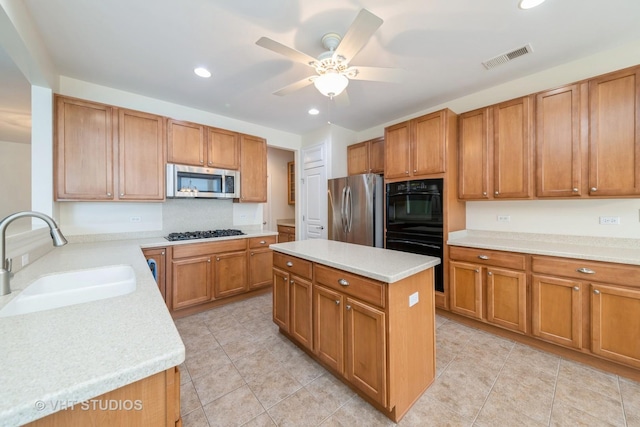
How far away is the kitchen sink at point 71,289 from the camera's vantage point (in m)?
1.15

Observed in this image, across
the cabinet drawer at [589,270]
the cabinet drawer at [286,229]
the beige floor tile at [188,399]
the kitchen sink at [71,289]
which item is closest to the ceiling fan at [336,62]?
the kitchen sink at [71,289]

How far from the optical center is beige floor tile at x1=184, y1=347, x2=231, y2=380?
1964 mm

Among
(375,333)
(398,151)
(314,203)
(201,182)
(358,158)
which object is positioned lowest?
(375,333)

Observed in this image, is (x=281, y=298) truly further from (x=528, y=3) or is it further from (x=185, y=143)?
(x=528, y=3)

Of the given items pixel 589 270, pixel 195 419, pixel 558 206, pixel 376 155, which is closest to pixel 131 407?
pixel 195 419

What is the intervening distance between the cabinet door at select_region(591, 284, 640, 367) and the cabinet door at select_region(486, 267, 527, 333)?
1.44 ft

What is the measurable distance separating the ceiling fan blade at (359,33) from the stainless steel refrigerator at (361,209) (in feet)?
6.51

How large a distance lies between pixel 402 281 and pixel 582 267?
170 centimetres

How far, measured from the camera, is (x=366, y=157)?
4.06m

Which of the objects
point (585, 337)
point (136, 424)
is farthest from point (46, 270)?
point (585, 337)

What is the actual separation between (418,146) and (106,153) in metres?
3.57

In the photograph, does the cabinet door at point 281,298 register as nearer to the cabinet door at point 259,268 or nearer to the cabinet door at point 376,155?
the cabinet door at point 259,268

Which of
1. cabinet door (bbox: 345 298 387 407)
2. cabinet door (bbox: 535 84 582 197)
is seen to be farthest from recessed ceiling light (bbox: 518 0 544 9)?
cabinet door (bbox: 345 298 387 407)

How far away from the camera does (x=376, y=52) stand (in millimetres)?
2203
